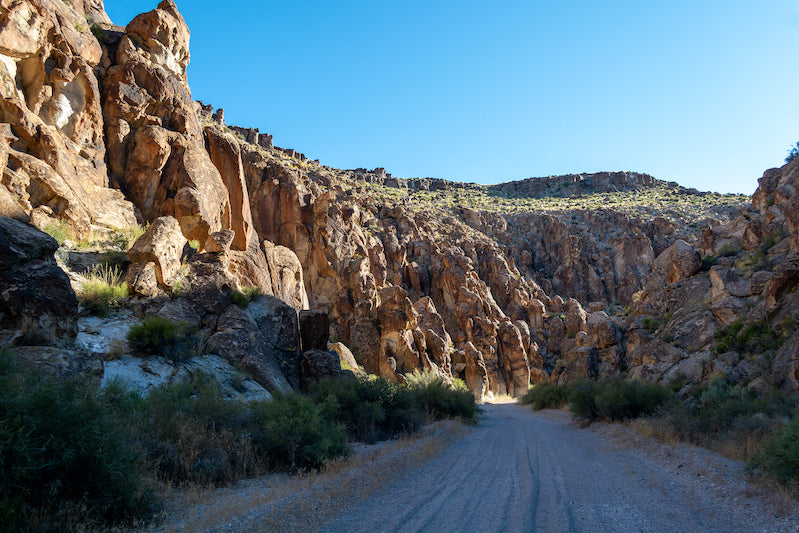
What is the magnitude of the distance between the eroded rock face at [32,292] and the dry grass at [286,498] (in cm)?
401

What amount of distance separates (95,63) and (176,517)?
66.0 feet

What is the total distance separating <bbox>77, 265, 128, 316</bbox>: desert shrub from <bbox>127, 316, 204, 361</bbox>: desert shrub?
1093mm

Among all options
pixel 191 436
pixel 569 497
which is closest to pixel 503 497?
pixel 569 497

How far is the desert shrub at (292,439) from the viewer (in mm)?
8773

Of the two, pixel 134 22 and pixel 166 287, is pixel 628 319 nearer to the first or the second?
pixel 166 287

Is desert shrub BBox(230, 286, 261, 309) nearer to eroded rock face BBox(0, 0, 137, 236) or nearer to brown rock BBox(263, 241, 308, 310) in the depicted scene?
brown rock BBox(263, 241, 308, 310)

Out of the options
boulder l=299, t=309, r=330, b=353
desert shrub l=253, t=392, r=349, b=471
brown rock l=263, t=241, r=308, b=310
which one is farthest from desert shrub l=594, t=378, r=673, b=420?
brown rock l=263, t=241, r=308, b=310

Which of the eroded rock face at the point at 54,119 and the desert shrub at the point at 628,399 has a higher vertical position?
the eroded rock face at the point at 54,119

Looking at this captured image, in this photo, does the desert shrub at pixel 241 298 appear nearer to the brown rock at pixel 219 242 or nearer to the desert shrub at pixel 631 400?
the brown rock at pixel 219 242

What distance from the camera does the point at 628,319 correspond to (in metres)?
30.2

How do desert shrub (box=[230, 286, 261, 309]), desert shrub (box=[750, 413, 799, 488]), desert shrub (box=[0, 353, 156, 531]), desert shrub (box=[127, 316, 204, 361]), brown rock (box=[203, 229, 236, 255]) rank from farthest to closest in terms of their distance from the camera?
1. brown rock (box=[203, 229, 236, 255])
2. desert shrub (box=[230, 286, 261, 309])
3. desert shrub (box=[127, 316, 204, 361])
4. desert shrub (box=[750, 413, 799, 488])
5. desert shrub (box=[0, 353, 156, 531])

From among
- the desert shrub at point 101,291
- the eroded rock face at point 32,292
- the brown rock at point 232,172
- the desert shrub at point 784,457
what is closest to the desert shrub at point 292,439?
the eroded rock face at point 32,292

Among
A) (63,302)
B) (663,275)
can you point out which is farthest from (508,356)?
(63,302)

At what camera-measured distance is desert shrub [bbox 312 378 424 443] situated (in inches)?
528
